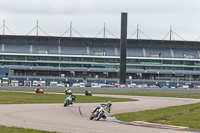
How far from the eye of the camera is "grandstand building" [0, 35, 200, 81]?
463 ft

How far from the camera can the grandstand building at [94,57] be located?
14112 cm

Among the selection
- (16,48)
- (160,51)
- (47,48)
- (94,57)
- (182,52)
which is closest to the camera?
(94,57)

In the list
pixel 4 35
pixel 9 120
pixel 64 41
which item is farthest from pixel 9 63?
pixel 9 120

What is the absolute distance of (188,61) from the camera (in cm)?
14538

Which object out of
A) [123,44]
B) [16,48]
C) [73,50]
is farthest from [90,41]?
[123,44]

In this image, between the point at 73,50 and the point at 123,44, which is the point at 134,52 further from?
the point at 123,44

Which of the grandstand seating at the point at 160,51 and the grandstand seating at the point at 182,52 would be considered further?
the grandstand seating at the point at 182,52

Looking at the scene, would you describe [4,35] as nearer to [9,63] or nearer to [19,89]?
[9,63]

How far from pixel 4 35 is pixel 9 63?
1167 cm

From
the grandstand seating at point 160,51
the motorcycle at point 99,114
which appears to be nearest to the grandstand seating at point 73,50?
the grandstand seating at point 160,51

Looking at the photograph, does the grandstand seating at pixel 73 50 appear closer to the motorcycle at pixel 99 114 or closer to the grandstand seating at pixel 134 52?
the grandstand seating at pixel 134 52

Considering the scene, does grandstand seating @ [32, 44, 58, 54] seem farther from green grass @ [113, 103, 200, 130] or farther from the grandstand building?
green grass @ [113, 103, 200, 130]

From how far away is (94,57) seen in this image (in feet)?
468

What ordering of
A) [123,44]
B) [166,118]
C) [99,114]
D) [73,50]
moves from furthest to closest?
1. [73,50]
2. [123,44]
3. [166,118]
4. [99,114]
